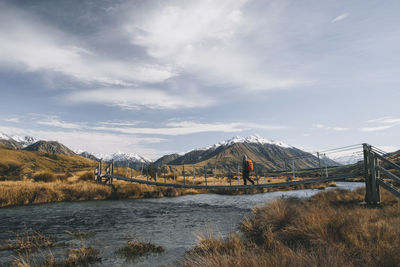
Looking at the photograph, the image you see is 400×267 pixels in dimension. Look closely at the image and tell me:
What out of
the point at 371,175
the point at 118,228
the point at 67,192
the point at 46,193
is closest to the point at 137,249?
the point at 118,228

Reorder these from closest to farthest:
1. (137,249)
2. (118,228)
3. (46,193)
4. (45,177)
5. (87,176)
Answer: (137,249), (118,228), (46,193), (45,177), (87,176)

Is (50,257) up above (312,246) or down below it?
below

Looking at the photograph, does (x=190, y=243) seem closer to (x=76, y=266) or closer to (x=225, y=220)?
(x=76, y=266)

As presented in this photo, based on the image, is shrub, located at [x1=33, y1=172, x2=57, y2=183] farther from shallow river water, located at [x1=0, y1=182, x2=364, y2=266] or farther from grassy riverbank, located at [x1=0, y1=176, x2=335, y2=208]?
shallow river water, located at [x1=0, y1=182, x2=364, y2=266]

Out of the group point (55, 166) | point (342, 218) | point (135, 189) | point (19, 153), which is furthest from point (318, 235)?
point (19, 153)

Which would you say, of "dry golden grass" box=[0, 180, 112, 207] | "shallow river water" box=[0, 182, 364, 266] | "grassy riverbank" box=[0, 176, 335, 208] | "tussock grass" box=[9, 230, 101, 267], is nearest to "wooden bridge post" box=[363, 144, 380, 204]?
"shallow river water" box=[0, 182, 364, 266]

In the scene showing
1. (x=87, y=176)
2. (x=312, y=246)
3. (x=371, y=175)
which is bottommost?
(x=312, y=246)

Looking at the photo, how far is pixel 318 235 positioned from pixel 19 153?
15766 cm

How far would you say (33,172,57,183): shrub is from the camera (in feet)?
84.1

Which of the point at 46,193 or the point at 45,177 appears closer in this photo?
the point at 46,193

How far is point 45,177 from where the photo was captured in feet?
85.3

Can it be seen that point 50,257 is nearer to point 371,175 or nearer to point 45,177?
point 371,175

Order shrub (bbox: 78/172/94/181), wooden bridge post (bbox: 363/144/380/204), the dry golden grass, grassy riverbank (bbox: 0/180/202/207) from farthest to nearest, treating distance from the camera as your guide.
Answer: shrub (bbox: 78/172/94/181), grassy riverbank (bbox: 0/180/202/207), the dry golden grass, wooden bridge post (bbox: 363/144/380/204)

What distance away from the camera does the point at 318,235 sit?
631cm
